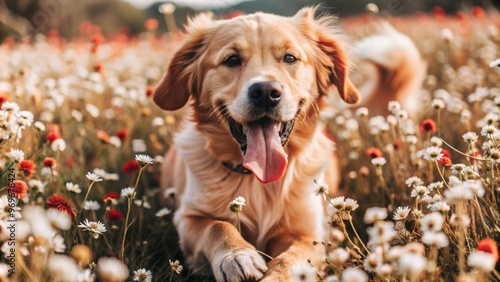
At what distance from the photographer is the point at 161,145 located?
182 inches

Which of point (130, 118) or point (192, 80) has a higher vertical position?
point (192, 80)

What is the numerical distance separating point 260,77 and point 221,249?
949 millimetres

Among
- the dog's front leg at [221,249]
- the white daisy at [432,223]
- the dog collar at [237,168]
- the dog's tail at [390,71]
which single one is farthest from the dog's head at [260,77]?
the dog's tail at [390,71]

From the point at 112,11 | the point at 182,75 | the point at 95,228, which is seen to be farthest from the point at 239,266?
the point at 112,11

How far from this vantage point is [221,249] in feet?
8.12

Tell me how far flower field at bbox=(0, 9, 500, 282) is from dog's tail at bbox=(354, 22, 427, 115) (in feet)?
1.37

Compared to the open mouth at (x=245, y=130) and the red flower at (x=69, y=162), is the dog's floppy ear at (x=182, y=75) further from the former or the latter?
the red flower at (x=69, y=162)

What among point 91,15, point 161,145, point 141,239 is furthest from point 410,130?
point 91,15

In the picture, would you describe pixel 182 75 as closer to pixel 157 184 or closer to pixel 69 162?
pixel 69 162

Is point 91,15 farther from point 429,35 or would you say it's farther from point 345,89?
point 345,89

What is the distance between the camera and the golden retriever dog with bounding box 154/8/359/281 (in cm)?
275

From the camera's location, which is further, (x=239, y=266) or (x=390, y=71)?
(x=390, y=71)

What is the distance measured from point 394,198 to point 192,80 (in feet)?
5.06

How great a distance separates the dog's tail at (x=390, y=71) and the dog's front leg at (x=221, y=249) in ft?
9.80
